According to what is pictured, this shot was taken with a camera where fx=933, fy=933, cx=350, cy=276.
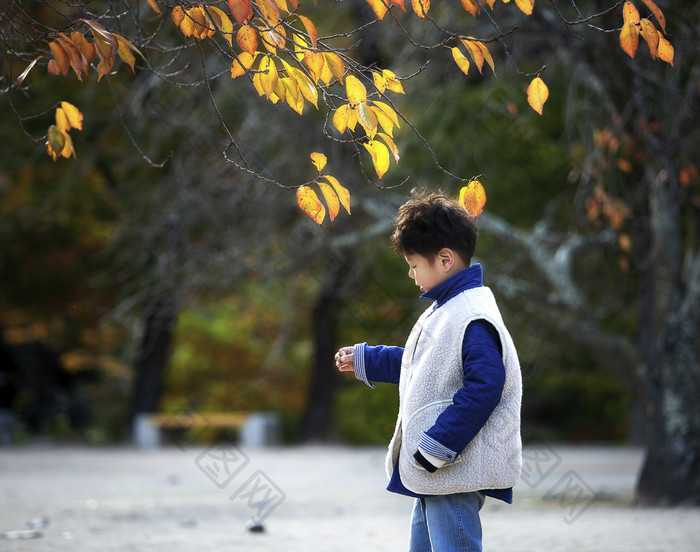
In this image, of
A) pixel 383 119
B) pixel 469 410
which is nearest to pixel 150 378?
pixel 383 119

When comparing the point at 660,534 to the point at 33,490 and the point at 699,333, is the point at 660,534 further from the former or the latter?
the point at 33,490

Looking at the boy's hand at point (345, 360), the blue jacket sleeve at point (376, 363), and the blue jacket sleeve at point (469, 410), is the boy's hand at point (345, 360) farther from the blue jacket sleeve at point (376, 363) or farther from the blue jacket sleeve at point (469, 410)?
the blue jacket sleeve at point (469, 410)

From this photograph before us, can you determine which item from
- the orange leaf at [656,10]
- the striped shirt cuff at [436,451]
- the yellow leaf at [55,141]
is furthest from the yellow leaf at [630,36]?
the yellow leaf at [55,141]

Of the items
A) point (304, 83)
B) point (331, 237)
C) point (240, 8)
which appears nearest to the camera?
point (240, 8)

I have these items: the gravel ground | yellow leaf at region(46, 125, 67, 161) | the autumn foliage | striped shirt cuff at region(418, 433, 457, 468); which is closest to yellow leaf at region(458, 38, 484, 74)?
the autumn foliage

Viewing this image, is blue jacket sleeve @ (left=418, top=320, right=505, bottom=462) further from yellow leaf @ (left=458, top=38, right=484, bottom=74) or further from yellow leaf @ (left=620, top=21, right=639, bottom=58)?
yellow leaf @ (left=620, top=21, right=639, bottom=58)

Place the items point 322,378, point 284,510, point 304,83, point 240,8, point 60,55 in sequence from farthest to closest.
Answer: point 322,378
point 284,510
point 304,83
point 60,55
point 240,8

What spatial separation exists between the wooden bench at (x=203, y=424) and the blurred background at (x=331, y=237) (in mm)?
448

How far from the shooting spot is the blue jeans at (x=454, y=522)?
318cm

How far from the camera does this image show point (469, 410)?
309cm

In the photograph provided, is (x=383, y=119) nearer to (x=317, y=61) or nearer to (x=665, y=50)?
(x=317, y=61)

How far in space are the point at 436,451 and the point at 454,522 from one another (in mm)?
292

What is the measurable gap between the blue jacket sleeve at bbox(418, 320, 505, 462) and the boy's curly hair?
1.44 feet

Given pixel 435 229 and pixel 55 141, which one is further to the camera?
pixel 55 141
